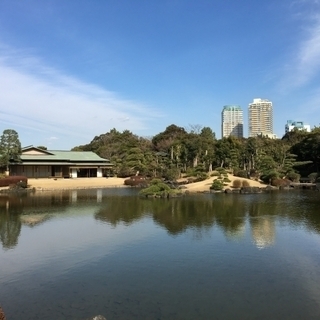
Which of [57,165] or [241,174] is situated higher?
[57,165]

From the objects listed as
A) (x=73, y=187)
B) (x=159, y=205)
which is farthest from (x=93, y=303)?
(x=73, y=187)

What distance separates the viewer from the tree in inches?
1487

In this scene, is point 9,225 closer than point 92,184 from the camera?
Yes

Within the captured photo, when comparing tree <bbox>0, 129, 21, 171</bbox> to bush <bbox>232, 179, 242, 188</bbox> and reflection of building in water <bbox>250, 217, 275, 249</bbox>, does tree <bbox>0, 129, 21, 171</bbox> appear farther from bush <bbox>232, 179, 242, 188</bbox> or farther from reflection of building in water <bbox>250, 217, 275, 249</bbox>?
reflection of building in water <bbox>250, 217, 275, 249</bbox>

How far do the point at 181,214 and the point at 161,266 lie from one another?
9327 mm

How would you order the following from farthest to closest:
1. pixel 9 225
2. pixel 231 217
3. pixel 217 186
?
pixel 217 186 → pixel 231 217 → pixel 9 225

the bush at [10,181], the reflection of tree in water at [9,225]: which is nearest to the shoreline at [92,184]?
the bush at [10,181]

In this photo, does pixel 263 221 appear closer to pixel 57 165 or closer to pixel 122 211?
pixel 122 211

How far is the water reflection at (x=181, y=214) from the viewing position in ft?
48.9

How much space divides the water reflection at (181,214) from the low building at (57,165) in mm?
16301

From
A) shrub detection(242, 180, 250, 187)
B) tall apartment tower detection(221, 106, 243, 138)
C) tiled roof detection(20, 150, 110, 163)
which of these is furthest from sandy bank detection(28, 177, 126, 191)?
tall apartment tower detection(221, 106, 243, 138)

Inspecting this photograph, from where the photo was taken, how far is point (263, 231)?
14.5 meters

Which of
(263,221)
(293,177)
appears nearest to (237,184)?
(293,177)

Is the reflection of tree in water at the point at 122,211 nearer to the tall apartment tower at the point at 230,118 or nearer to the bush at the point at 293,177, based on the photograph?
the bush at the point at 293,177
